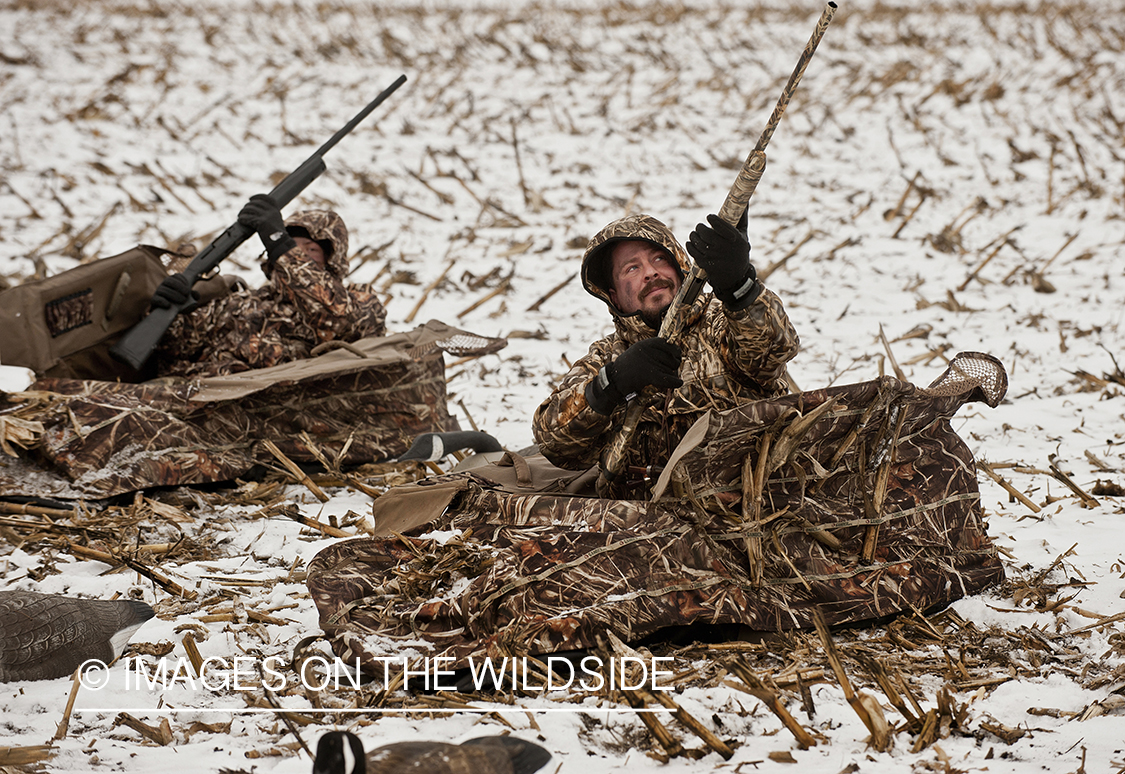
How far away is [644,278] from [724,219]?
0.67 metres

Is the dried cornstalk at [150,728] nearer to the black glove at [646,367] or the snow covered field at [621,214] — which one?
the snow covered field at [621,214]

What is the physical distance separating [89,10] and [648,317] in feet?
47.7

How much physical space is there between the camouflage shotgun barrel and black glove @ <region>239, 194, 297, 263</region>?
8.18ft

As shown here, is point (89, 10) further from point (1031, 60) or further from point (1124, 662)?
point (1124, 662)

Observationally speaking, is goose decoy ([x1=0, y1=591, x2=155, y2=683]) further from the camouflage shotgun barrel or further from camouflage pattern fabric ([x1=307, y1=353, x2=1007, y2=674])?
the camouflage shotgun barrel

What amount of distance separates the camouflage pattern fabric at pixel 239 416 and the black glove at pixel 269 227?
24.8 inches

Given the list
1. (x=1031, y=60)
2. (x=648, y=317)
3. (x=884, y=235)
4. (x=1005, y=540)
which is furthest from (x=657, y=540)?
(x=1031, y=60)

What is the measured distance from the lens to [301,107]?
12.0 m

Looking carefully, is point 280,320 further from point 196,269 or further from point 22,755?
point 22,755

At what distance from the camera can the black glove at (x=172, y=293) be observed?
4922 mm

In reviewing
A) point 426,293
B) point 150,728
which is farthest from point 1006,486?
point 426,293

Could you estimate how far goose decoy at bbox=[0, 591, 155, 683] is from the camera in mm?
2691

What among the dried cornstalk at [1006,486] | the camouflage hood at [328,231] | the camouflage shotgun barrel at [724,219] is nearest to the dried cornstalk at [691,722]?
the camouflage shotgun barrel at [724,219]

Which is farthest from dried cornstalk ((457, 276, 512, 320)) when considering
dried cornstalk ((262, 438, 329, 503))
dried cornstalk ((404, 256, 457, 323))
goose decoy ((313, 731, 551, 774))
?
goose decoy ((313, 731, 551, 774))
